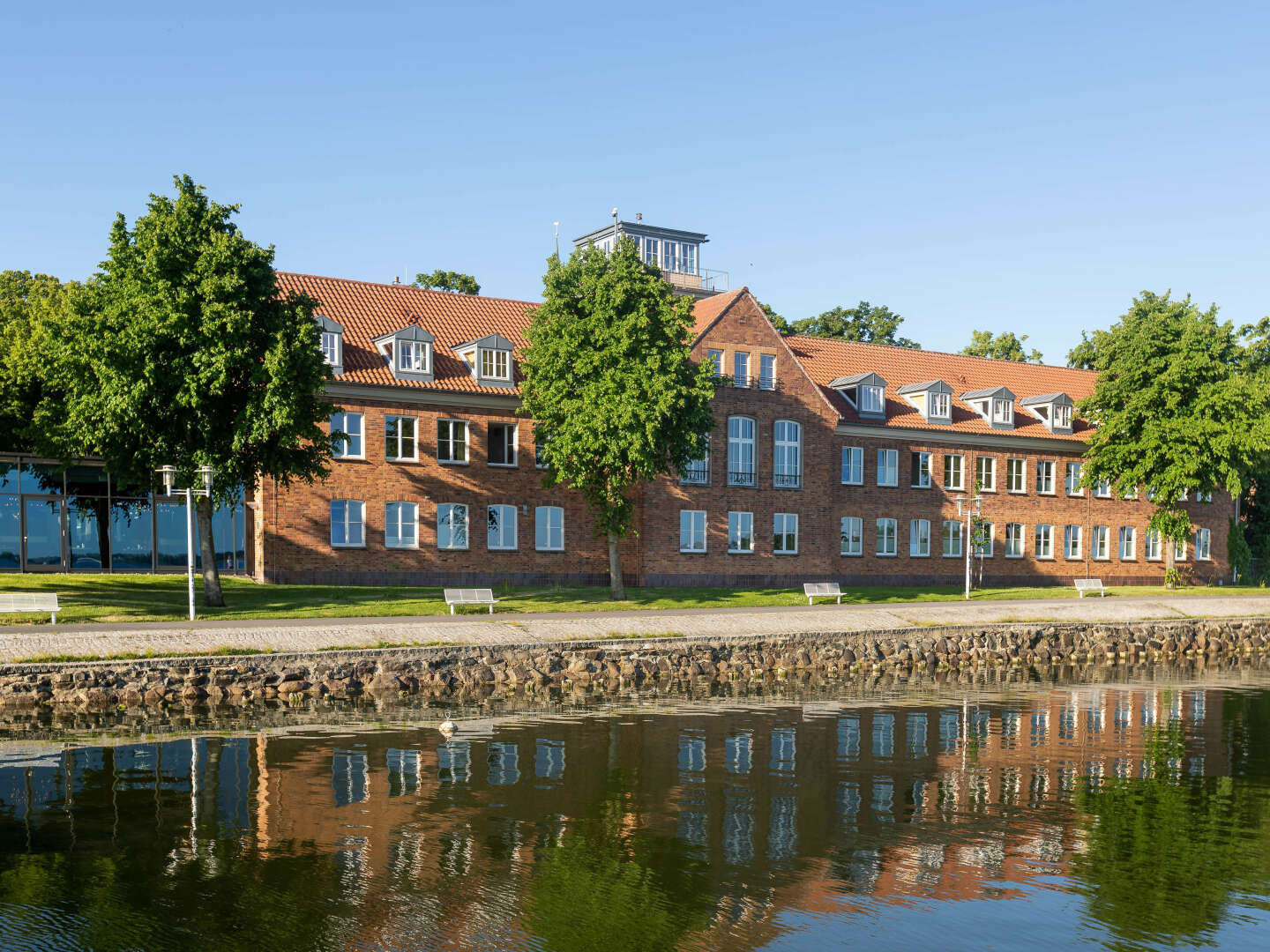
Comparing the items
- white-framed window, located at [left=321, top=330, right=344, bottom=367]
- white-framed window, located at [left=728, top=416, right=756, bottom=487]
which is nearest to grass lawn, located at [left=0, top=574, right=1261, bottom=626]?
white-framed window, located at [left=728, top=416, right=756, bottom=487]

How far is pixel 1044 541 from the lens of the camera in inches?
2298

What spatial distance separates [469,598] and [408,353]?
1323cm

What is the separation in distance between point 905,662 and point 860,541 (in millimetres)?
19464

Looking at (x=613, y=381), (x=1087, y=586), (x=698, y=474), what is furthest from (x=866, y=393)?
(x=613, y=381)

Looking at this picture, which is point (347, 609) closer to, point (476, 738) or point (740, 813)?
point (476, 738)

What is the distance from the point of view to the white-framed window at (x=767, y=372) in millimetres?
49125

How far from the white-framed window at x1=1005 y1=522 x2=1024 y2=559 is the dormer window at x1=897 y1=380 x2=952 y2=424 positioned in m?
6.22

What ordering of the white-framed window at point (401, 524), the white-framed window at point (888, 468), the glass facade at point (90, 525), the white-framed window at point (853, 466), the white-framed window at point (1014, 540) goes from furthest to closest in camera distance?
the white-framed window at point (1014, 540) → the white-framed window at point (888, 468) → the white-framed window at point (853, 466) → the white-framed window at point (401, 524) → the glass facade at point (90, 525)

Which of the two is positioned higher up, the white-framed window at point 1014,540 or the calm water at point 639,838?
the white-framed window at point 1014,540

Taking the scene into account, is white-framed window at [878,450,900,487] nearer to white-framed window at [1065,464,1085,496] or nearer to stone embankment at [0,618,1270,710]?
white-framed window at [1065,464,1085,496]

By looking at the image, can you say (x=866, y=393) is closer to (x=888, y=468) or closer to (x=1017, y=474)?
(x=888, y=468)

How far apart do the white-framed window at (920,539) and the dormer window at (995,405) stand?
6.54 metres

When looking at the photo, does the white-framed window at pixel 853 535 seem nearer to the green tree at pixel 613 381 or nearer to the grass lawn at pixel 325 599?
the grass lawn at pixel 325 599

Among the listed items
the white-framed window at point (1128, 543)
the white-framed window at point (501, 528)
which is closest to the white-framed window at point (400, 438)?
the white-framed window at point (501, 528)
